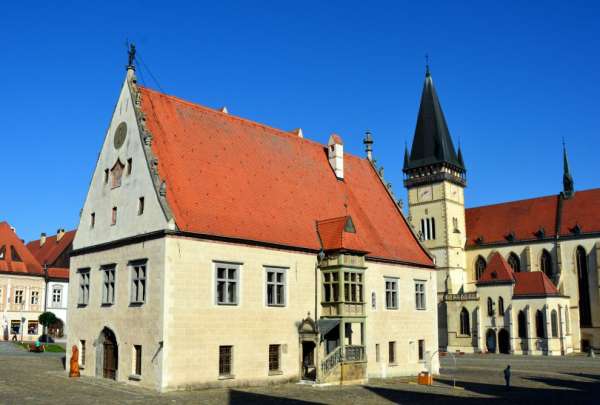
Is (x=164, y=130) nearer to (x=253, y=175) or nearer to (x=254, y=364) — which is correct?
(x=253, y=175)

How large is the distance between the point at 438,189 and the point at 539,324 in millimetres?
21253

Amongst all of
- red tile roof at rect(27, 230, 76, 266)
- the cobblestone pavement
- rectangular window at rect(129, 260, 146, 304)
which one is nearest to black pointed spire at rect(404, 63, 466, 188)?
red tile roof at rect(27, 230, 76, 266)

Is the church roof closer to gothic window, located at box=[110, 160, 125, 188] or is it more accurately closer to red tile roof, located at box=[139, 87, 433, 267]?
red tile roof, located at box=[139, 87, 433, 267]

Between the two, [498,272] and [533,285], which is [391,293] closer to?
[533,285]

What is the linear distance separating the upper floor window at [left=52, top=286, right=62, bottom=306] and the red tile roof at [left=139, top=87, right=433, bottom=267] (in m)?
41.3

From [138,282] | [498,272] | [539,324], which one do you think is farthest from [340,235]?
[498,272]

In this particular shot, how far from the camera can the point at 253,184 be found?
3006cm

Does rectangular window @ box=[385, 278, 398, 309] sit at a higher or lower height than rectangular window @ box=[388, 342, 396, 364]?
higher

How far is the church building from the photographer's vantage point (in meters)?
69.4

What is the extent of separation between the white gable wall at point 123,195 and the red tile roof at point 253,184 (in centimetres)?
76

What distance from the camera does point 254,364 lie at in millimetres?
26797

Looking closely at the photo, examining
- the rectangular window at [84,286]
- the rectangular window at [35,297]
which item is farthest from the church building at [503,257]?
the rectangular window at [84,286]

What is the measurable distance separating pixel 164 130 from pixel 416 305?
1801 cm

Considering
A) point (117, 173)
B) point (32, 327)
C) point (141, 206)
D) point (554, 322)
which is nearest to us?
point (141, 206)
